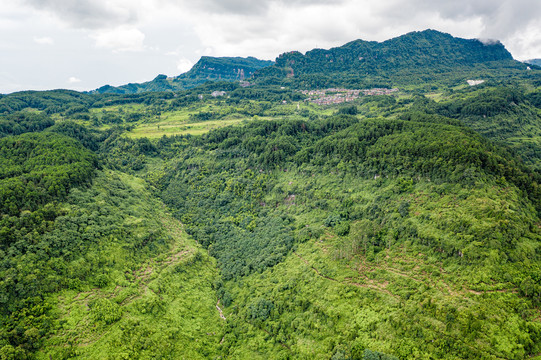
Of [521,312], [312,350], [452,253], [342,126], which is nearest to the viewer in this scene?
[521,312]

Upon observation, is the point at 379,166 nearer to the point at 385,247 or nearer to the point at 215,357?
the point at 385,247

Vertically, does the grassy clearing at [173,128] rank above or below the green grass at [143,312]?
above

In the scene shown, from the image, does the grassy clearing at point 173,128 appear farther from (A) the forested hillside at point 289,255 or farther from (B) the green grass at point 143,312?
(B) the green grass at point 143,312

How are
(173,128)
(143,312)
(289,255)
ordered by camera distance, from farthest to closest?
(173,128) < (289,255) < (143,312)

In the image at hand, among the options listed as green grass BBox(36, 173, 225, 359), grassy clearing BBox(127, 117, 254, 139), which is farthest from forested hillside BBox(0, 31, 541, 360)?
grassy clearing BBox(127, 117, 254, 139)

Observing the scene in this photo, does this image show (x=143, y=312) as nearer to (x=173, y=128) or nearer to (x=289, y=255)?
(x=289, y=255)

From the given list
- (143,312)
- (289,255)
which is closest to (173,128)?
(289,255)

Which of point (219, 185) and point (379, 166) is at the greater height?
point (379, 166)

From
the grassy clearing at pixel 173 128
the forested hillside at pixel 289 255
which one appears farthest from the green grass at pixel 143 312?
the grassy clearing at pixel 173 128

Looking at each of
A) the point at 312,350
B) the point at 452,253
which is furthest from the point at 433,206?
the point at 312,350
